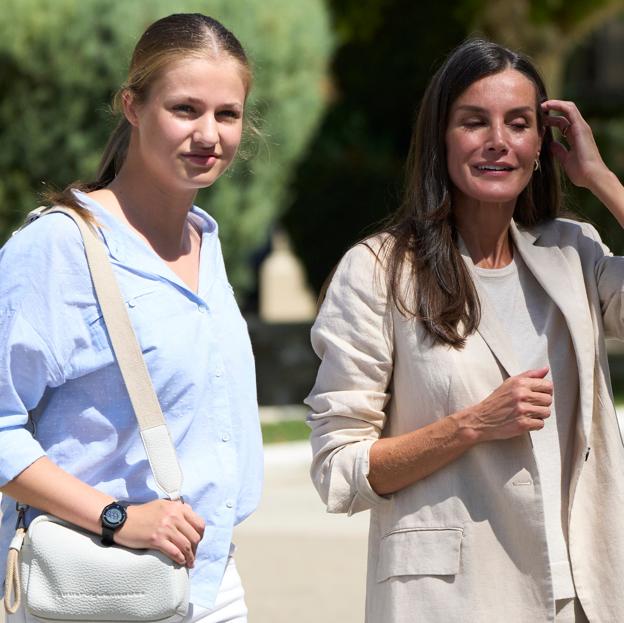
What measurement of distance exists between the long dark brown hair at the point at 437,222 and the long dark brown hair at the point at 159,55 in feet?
1.37

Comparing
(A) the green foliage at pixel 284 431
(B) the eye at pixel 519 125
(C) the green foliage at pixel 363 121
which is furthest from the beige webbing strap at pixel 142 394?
(C) the green foliage at pixel 363 121

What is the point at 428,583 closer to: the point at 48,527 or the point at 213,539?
the point at 213,539

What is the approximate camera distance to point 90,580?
269 centimetres

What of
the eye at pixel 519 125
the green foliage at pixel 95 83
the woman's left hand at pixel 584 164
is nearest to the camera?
the eye at pixel 519 125

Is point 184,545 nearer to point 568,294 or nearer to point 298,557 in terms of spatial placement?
point 568,294

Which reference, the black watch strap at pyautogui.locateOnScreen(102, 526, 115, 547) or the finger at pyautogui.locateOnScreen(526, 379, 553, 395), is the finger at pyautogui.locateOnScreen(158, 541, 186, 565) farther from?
the finger at pyautogui.locateOnScreen(526, 379, 553, 395)

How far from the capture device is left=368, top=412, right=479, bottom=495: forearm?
302 cm

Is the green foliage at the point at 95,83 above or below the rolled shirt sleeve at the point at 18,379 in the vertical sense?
above

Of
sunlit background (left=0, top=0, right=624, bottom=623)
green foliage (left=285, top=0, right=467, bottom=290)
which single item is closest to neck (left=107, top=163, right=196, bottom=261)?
sunlit background (left=0, top=0, right=624, bottom=623)

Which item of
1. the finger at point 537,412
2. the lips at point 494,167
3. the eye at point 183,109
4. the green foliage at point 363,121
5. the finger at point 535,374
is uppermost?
the green foliage at point 363,121

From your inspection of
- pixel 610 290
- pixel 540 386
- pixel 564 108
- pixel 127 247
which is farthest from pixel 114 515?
pixel 564 108

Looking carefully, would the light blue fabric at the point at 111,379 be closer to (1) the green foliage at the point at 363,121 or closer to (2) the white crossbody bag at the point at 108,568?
(2) the white crossbody bag at the point at 108,568

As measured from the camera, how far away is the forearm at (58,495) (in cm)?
272

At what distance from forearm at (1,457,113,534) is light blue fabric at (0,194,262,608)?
0.02 m
